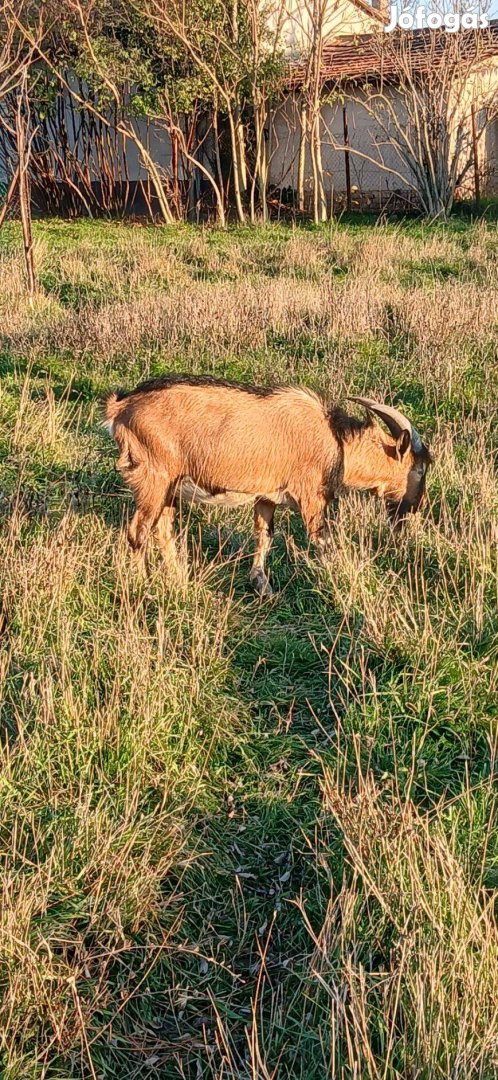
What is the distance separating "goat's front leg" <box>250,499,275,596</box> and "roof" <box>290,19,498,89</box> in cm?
1609

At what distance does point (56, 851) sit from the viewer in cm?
351

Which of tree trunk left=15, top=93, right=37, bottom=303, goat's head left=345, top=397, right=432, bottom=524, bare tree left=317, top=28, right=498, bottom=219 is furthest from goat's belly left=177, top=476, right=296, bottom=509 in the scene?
bare tree left=317, top=28, right=498, bottom=219

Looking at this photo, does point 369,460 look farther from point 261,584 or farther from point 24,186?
point 24,186

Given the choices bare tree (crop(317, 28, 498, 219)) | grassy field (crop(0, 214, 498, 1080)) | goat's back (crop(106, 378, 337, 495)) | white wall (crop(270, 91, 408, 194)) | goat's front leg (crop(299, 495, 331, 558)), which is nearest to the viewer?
grassy field (crop(0, 214, 498, 1080))

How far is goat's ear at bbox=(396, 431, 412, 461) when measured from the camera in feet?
20.7

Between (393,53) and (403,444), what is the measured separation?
55.9 feet

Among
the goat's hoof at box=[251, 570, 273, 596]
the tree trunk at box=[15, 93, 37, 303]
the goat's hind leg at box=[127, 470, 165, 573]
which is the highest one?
the tree trunk at box=[15, 93, 37, 303]

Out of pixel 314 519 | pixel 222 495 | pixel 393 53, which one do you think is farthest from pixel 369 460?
pixel 393 53

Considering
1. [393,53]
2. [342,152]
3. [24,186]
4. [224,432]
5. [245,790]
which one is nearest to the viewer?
[245,790]

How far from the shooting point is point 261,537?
6.32 metres

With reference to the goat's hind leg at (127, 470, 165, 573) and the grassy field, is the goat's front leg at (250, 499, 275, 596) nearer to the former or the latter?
the grassy field

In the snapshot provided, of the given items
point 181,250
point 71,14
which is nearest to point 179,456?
point 181,250

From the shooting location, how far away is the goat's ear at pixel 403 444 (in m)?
6.30

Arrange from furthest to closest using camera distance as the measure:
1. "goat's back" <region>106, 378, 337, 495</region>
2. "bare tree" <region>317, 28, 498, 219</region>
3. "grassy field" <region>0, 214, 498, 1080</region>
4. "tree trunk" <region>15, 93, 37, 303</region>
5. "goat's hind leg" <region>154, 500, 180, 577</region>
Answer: "bare tree" <region>317, 28, 498, 219</region> < "tree trunk" <region>15, 93, 37, 303</region> < "goat's hind leg" <region>154, 500, 180, 577</region> < "goat's back" <region>106, 378, 337, 495</region> < "grassy field" <region>0, 214, 498, 1080</region>
